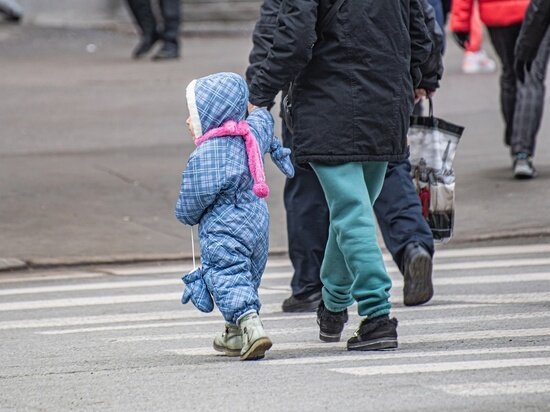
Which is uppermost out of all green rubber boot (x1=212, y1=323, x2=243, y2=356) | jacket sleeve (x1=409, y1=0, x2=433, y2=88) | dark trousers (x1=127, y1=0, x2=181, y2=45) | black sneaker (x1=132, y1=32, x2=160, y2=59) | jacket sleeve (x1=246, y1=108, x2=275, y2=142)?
jacket sleeve (x1=409, y1=0, x2=433, y2=88)

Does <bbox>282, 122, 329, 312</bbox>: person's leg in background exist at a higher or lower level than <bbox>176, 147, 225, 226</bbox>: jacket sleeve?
lower

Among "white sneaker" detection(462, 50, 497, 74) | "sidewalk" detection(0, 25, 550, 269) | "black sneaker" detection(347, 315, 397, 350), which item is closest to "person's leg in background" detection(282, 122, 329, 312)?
"black sneaker" detection(347, 315, 397, 350)

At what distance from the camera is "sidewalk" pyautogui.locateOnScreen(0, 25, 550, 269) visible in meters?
11.1

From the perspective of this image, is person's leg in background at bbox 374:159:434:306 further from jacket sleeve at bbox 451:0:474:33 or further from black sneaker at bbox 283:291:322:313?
jacket sleeve at bbox 451:0:474:33

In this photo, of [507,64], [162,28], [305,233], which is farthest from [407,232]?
[162,28]

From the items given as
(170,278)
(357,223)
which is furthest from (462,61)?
(357,223)

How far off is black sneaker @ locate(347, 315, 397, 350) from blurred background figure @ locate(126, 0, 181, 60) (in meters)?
14.2

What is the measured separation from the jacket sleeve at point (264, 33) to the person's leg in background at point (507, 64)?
13.7ft

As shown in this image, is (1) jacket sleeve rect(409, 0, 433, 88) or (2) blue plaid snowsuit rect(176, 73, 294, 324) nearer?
(2) blue plaid snowsuit rect(176, 73, 294, 324)

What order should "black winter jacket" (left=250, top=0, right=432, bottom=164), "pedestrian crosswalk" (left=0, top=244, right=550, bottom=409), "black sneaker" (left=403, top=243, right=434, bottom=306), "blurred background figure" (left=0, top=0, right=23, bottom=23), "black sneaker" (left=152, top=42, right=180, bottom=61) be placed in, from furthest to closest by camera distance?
"blurred background figure" (left=0, top=0, right=23, bottom=23)
"black sneaker" (left=152, top=42, right=180, bottom=61)
"black sneaker" (left=403, top=243, right=434, bottom=306)
"black winter jacket" (left=250, top=0, right=432, bottom=164)
"pedestrian crosswalk" (left=0, top=244, right=550, bottom=409)

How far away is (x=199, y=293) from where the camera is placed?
6539 millimetres

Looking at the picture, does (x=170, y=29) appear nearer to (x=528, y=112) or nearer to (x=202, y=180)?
(x=528, y=112)

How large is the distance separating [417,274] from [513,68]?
459 cm

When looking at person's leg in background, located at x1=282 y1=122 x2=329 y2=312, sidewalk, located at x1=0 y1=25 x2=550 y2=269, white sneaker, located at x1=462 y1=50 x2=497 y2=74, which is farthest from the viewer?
white sneaker, located at x1=462 y1=50 x2=497 y2=74
